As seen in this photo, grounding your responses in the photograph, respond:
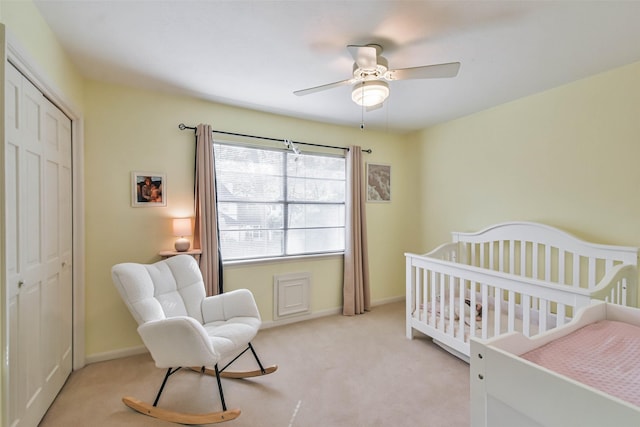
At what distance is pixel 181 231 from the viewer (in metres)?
2.59

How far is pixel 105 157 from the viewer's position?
250cm

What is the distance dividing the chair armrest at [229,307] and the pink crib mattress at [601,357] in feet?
5.99

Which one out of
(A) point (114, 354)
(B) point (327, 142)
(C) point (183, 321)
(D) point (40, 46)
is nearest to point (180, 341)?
(C) point (183, 321)

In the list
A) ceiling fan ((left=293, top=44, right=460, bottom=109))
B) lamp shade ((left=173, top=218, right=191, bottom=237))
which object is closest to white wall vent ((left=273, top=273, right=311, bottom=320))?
lamp shade ((left=173, top=218, right=191, bottom=237))

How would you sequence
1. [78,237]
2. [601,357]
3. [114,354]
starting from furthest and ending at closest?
[114,354] → [78,237] → [601,357]

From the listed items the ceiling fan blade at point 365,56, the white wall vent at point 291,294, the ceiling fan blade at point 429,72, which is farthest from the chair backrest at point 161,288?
the ceiling fan blade at point 429,72

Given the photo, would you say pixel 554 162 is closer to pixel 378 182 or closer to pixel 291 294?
pixel 378 182

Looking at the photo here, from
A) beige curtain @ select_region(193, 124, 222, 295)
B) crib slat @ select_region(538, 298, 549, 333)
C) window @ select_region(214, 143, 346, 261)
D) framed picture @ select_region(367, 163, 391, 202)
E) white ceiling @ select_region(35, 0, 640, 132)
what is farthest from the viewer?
framed picture @ select_region(367, 163, 391, 202)

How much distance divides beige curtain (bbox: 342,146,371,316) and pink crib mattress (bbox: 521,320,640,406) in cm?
245

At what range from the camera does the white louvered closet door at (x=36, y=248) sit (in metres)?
1.43

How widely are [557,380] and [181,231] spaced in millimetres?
2615

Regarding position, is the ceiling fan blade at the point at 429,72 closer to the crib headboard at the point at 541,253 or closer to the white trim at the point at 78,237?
the crib headboard at the point at 541,253

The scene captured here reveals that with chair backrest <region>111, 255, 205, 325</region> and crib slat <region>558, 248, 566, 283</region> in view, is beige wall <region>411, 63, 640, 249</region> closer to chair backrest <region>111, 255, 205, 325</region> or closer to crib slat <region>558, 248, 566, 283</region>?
crib slat <region>558, 248, 566, 283</region>

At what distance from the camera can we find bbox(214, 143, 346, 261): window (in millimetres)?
3078
